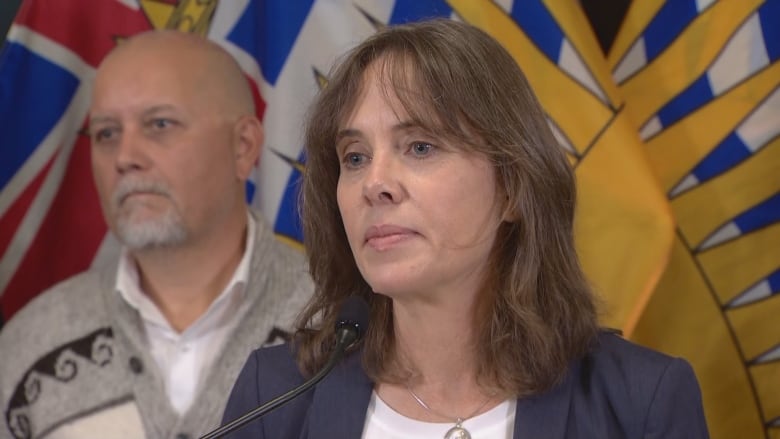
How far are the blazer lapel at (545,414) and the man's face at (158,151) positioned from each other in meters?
0.93

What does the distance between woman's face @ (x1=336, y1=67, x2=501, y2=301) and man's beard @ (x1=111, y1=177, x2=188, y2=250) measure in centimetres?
76

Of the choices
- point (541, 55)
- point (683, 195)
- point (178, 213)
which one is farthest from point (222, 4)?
point (683, 195)

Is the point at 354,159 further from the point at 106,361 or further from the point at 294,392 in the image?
the point at 106,361

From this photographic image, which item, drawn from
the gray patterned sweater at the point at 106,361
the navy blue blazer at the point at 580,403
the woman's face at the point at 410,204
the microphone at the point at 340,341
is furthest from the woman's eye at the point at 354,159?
the gray patterned sweater at the point at 106,361

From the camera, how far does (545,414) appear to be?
144cm

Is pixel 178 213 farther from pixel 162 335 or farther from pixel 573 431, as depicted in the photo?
pixel 573 431

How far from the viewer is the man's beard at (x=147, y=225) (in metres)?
2.13

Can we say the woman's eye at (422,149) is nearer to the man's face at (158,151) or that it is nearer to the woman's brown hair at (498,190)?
the woman's brown hair at (498,190)

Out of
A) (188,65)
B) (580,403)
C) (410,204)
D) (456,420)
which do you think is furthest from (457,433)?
(188,65)

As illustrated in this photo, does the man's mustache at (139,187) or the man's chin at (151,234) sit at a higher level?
the man's mustache at (139,187)

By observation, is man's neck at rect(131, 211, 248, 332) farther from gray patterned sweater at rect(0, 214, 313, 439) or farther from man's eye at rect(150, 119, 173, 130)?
man's eye at rect(150, 119, 173, 130)

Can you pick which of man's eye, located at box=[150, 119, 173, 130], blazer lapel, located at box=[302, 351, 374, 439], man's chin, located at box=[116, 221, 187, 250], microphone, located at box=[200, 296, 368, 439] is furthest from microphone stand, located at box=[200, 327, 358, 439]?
man's eye, located at box=[150, 119, 173, 130]

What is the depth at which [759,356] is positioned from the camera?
2107 mm

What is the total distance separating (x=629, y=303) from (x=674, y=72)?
0.47m
